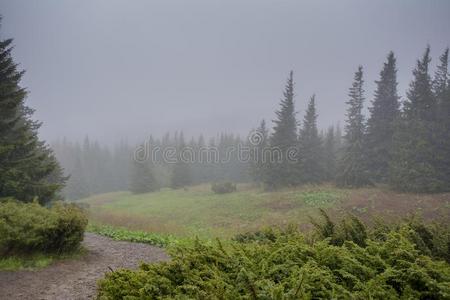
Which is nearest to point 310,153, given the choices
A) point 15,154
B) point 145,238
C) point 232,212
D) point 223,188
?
point 223,188

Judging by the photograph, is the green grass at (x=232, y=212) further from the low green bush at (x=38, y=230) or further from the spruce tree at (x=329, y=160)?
the low green bush at (x=38, y=230)

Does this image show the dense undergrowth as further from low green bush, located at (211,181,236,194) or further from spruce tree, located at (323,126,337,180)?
spruce tree, located at (323,126,337,180)

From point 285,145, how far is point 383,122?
12107 millimetres

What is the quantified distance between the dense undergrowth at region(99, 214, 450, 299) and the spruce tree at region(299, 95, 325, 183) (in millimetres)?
38891

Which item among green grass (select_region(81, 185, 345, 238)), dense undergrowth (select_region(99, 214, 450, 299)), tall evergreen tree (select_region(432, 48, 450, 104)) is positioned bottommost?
green grass (select_region(81, 185, 345, 238))

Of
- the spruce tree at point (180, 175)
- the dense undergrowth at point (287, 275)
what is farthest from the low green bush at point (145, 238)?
the spruce tree at point (180, 175)

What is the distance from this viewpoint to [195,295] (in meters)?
3.39

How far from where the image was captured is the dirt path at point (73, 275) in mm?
7254

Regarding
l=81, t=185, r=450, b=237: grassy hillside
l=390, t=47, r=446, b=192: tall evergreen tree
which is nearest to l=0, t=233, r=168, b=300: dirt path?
l=81, t=185, r=450, b=237: grassy hillside

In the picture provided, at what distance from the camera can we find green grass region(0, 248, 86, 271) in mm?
8984

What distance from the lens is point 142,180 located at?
5975cm

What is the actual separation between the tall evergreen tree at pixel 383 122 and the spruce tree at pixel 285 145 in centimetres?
935

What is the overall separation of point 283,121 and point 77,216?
120 feet

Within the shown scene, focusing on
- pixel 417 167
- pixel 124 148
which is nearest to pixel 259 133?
pixel 417 167
